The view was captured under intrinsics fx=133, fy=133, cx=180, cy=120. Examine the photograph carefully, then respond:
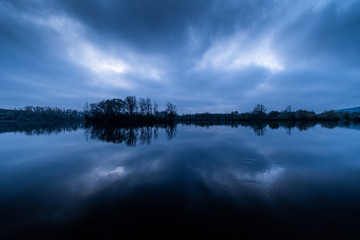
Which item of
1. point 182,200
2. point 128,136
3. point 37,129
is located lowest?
point 182,200

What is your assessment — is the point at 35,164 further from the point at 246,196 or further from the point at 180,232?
the point at 246,196

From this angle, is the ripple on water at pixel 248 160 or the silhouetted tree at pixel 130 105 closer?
the ripple on water at pixel 248 160

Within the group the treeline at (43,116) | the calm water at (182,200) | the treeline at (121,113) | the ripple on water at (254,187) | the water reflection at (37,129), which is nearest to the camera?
the calm water at (182,200)

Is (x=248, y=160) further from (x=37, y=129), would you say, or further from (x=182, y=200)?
(x=37, y=129)

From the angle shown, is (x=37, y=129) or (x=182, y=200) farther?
(x=37, y=129)

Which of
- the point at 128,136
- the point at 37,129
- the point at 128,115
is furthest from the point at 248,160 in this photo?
the point at 128,115

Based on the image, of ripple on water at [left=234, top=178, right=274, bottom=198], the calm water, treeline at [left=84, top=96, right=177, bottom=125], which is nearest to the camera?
the calm water

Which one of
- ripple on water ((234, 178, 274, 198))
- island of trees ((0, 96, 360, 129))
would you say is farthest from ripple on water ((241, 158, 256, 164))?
island of trees ((0, 96, 360, 129))

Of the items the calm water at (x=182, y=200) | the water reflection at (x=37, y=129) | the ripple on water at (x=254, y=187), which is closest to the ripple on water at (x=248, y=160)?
the calm water at (x=182, y=200)

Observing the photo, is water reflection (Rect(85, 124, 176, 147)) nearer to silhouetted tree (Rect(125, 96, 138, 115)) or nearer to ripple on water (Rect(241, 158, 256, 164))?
ripple on water (Rect(241, 158, 256, 164))

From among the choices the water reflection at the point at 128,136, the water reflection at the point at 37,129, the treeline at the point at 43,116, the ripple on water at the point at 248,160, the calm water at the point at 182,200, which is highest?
the treeline at the point at 43,116

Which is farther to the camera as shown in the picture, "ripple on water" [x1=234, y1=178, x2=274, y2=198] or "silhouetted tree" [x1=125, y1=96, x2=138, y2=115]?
"silhouetted tree" [x1=125, y1=96, x2=138, y2=115]

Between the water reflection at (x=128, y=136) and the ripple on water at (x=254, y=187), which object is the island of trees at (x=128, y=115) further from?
the ripple on water at (x=254, y=187)

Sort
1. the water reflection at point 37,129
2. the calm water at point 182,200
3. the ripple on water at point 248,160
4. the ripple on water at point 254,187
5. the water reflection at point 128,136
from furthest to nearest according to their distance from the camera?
1. the water reflection at point 37,129
2. the water reflection at point 128,136
3. the ripple on water at point 248,160
4. the ripple on water at point 254,187
5. the calm water at point 182,200
